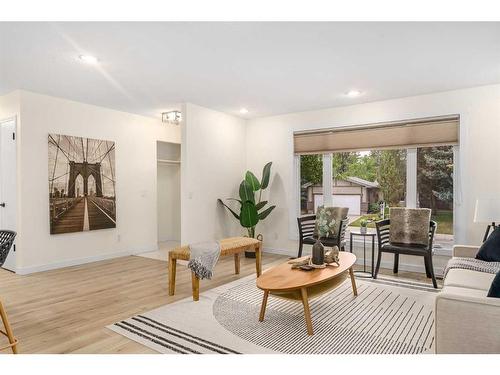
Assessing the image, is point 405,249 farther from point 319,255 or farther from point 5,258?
point 5,258

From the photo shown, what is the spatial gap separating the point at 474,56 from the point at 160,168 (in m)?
5.65

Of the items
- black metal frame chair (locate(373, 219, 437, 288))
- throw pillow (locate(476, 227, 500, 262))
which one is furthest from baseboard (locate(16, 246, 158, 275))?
throw pillow (locate(476, 227, 500, 262))

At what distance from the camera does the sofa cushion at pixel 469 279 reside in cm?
253

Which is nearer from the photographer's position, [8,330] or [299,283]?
[8,330]

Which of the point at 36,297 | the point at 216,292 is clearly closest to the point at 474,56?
the point at 216,292

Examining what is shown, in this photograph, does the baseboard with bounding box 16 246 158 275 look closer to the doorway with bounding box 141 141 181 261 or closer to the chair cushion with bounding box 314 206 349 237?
the doorway with bounding box 141 141 181 261

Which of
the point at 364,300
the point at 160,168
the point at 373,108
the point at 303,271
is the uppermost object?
the point at 373,108

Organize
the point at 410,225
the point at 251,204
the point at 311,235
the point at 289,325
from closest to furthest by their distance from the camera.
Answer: the point at 289,325
the point at 410,225
the point at 311,235
the point at 251,204

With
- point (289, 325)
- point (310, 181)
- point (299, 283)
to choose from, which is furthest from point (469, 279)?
point (310, 181)

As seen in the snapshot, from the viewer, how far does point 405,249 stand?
399cm

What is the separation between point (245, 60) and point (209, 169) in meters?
2.37

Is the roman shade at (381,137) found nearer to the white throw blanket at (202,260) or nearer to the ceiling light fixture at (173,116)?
the ceiling light fixture at (173,116)
